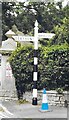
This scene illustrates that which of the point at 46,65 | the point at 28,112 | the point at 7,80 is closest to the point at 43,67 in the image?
the point at 46,65

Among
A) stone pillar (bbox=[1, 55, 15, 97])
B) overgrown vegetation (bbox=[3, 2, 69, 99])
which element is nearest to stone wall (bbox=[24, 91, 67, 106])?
overgrown vegetation (bbox=[3, 2, 69, 99])

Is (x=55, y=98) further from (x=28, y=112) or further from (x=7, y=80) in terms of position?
(x=7, y=80)

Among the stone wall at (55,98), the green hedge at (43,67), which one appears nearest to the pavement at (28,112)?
the stone wall at (55,98)

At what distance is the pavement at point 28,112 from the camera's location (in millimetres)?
6185

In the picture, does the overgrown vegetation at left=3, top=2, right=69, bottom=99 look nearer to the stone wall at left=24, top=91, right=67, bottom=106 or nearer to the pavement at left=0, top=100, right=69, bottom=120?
the stone wall at left=24, top=91, right=67, bottom=106

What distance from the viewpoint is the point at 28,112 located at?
22.0 feet

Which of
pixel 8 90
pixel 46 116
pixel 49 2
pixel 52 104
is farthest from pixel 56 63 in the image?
pixel 49 2

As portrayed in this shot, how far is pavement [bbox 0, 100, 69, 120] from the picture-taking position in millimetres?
6185

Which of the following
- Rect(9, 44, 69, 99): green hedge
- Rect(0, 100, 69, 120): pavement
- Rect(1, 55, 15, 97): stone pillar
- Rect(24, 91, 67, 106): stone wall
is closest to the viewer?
Rect(0, 100, 69, 120): pavement

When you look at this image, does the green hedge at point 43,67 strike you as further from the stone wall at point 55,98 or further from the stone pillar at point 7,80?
the stone wall at point 55,98

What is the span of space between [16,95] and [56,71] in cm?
140

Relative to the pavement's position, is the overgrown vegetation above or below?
above

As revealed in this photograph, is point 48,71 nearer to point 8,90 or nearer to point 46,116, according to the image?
point 8,90

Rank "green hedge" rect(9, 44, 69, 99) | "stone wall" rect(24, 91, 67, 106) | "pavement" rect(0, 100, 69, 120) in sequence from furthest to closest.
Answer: "green hedge" rect(9, 44, 69, 99), "stone wall" rect(24, 91, 67, 106), "pavement" rect(0, 100, 69, 120)
